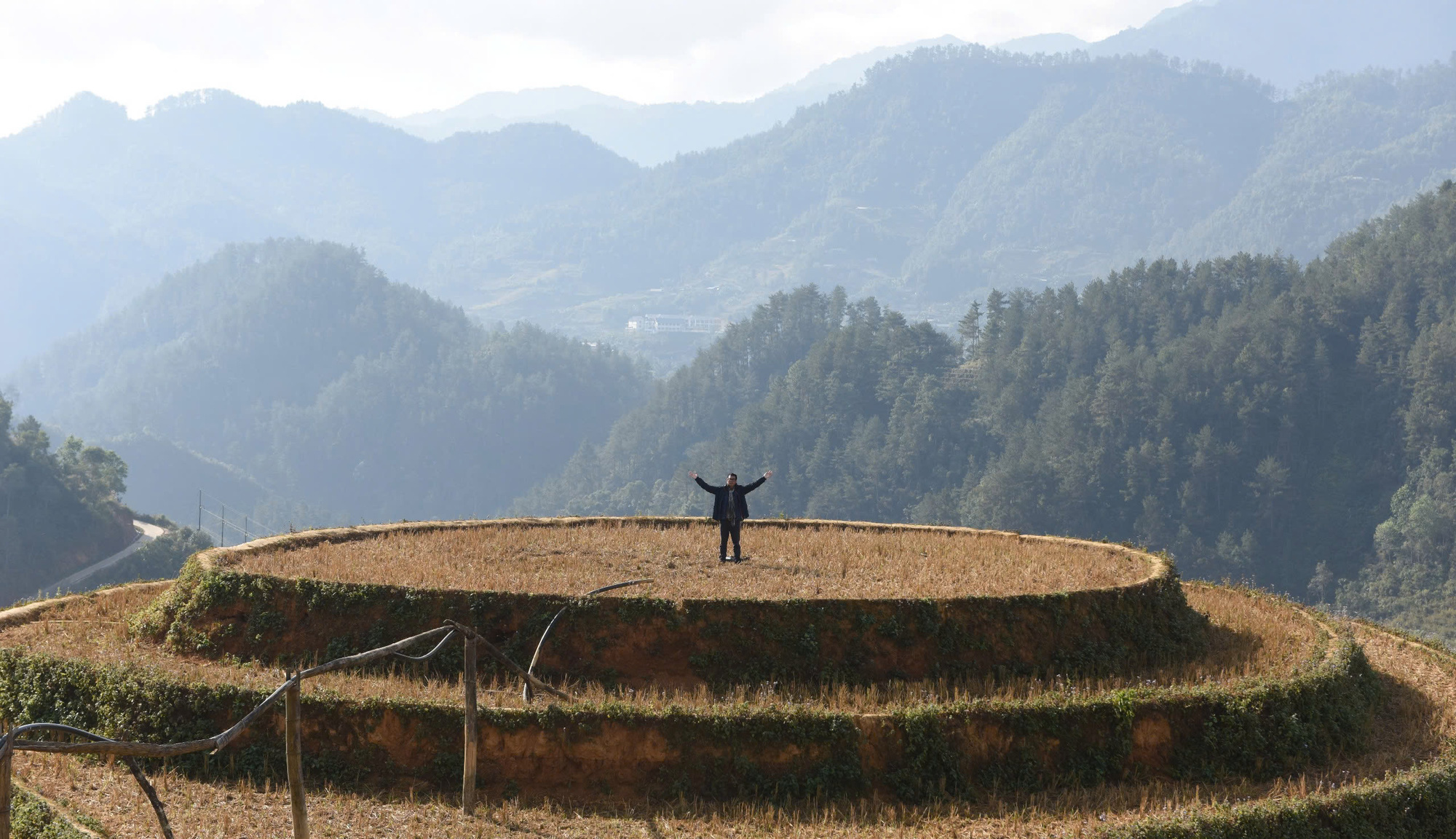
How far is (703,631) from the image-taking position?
571 inches

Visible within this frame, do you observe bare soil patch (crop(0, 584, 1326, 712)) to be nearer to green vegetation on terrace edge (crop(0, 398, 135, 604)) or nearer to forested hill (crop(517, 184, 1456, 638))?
forested hill (crop(517, 184, 1456, 638))

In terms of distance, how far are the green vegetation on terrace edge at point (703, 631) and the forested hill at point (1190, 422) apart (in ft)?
247

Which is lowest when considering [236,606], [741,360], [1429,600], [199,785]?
[1429,600]

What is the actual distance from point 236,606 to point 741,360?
155 m

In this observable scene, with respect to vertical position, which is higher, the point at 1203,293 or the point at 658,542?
the point at 1203,293

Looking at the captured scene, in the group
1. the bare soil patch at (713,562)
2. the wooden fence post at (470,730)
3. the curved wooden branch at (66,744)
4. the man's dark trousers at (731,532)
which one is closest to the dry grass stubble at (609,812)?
the wooden fence post at (470,730)

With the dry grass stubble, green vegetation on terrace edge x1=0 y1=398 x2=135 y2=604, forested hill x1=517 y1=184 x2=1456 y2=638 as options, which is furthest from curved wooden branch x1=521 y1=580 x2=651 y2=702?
green vegetation on terrace edge x1=0 y1=398 x2=135 y2=604

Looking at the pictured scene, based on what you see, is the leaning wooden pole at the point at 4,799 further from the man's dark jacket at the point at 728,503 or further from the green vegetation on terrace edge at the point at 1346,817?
the man's dark jacket at the point at 728,503

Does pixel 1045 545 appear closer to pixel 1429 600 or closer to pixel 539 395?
pixel 1429 600

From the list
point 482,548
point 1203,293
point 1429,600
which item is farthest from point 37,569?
point 1203,293

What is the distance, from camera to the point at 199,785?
1193 centimetres

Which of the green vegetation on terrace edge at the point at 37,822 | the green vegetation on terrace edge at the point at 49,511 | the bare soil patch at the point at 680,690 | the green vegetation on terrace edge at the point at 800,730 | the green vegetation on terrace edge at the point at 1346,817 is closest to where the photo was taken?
the green vegetation on terrace edge at the point at 37,822

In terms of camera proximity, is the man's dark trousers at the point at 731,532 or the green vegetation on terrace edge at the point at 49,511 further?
the green vegetation on terrace edge at the point at 49,511

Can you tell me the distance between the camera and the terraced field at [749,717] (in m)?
11.6
